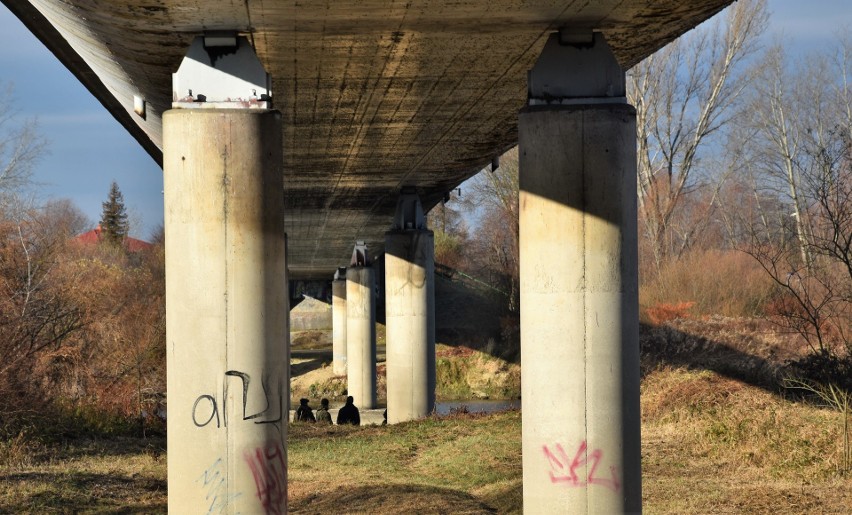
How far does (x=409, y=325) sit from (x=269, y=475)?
64.0 ft

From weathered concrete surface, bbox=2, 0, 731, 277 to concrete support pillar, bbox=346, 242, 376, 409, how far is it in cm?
2149

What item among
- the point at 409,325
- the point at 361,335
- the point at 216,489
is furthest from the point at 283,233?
the point at 361,335

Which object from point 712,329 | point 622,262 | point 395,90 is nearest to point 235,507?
point 622,262

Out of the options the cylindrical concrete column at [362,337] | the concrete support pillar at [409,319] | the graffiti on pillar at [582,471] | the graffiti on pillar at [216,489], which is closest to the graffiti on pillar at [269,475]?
the graffiti on pillar at [216,489]

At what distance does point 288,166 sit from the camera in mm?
24906

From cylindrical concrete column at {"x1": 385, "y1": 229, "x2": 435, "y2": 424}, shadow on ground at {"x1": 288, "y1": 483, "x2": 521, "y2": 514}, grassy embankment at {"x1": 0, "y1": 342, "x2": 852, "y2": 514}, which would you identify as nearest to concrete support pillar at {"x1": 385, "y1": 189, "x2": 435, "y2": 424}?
cylindrical concrete column at {"x1": 385, "y1": 229, "x2": 435, "y2": 424}

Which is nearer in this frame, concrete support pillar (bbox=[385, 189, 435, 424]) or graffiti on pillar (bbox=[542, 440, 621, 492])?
graffiti on pillar (bbox=[542, 440, 621, 492])

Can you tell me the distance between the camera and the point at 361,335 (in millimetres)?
46750

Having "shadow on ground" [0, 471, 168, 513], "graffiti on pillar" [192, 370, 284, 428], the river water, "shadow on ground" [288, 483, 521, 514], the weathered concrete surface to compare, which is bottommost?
the river water

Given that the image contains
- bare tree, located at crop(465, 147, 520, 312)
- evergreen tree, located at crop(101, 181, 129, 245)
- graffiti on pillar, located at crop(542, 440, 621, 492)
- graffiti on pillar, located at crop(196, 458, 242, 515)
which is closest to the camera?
graffiti on pillar, located at crop(196, 458, 242, 515)

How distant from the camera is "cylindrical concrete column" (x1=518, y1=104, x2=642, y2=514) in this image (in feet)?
38.7

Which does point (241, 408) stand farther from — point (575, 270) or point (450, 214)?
point (450, 214)

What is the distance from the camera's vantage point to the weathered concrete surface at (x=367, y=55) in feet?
37.9

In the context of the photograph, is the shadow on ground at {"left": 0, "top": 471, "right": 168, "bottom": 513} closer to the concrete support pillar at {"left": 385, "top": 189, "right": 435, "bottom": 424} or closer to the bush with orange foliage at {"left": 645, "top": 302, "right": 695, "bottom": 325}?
the concrete support pillar at {"left": 385, "top": 189, "right": 435, "bottom": 424}
